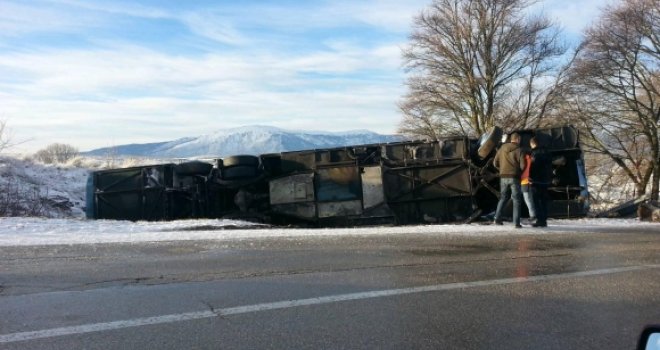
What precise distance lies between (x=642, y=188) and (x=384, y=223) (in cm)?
2356

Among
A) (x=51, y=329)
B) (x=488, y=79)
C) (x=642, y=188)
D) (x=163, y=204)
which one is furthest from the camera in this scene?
(x=488, y=79)

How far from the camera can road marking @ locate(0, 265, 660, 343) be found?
4.38m

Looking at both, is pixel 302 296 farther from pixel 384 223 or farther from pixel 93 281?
pixel 384 223

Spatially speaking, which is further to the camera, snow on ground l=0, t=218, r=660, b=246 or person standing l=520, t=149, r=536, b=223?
Result: person standing l=520, t=149, r=536, b=223

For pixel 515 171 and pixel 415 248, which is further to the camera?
pixel 515 171

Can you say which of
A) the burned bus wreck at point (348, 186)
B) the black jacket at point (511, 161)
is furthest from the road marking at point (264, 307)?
the burned bus wreck at point (348, 186)

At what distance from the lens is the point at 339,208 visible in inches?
563

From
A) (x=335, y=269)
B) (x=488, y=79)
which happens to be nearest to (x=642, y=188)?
(x=488, y=79)

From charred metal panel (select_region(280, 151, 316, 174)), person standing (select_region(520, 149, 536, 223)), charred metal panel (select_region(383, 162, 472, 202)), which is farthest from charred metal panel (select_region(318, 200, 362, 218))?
person standing (select_region(520, 149, 536, 223))

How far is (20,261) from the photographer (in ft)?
24.3

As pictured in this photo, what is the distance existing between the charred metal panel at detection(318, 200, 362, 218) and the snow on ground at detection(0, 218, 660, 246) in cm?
241

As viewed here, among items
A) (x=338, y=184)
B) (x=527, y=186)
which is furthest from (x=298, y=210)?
(x=527, y=186)

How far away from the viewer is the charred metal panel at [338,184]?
14242 mm

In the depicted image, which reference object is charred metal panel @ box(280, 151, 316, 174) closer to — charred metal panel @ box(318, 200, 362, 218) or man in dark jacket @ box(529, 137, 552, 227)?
charred metal panel @ box(318, 200, 362, 218)
